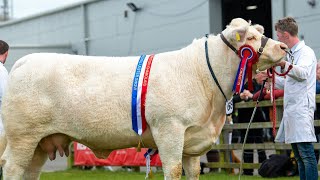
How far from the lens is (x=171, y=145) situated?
7.04m

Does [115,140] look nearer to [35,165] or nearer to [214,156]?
[35,165]

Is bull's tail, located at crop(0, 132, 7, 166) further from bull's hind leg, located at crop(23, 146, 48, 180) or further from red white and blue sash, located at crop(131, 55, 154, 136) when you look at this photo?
red white and blue sash, located at crop(131, 55, 154, 136)

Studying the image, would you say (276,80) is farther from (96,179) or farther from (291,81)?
(96,179)

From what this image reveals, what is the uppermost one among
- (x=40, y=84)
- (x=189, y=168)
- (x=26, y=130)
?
(x=40, y=84)

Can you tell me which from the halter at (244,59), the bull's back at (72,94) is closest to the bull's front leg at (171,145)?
the bull's back at (72,94)

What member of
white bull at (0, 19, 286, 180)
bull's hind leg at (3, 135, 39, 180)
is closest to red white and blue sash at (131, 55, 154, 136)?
white bull at (0, 19, 286, 180)

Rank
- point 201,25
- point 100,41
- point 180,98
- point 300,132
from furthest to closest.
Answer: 1. point 100,41
2. point 201,25
3. point 300,132
4. point 180,98

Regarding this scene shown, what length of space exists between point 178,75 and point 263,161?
18.6 ft

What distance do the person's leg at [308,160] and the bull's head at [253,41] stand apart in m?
1.43

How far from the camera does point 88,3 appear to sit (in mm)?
28000

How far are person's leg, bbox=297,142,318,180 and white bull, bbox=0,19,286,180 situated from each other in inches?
55.2

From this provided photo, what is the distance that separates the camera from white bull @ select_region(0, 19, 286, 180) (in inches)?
282

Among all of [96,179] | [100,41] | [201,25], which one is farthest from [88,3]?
[96,179]

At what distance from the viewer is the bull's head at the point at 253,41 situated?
7.25 meters
